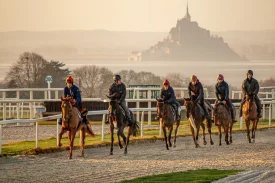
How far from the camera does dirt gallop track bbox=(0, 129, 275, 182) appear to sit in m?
20.8

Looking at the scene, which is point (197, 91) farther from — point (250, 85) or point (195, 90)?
point (250, 85)

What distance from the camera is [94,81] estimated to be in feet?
258

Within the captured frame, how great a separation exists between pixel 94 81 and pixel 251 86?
4932 centimetres

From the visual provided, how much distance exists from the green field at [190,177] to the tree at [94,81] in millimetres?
52387

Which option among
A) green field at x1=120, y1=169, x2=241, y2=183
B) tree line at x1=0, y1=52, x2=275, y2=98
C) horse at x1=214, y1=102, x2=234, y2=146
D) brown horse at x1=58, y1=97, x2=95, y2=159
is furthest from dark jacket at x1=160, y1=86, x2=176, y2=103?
tree line at x1=0, y1=52, x2=275, y2=98

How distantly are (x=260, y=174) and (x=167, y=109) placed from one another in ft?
24.6

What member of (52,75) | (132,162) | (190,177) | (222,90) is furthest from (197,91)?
(52,75)

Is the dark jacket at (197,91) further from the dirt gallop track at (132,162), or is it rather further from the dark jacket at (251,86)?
the dark jacket at (251,86)

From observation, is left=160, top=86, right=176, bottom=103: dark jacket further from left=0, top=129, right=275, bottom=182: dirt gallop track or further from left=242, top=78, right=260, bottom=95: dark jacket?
left=242, top=78, right=260, bottom=95: dark jacket

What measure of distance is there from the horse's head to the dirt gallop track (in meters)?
1.00

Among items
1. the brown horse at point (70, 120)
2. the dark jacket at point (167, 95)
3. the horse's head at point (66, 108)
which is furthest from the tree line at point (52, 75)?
the horse's head at point (66, 108)

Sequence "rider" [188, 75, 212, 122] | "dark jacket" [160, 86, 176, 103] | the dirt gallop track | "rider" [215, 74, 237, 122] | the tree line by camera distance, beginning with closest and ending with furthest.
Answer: the dirt gallop track → "dark jacket" [160, 86, 176, 103] → "rider" [188, 75, 212, 122] → "rider" [215, 74, 237, 122] → the tree line

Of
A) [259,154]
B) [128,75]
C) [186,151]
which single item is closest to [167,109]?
[186,151]

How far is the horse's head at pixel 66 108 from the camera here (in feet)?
80.5
